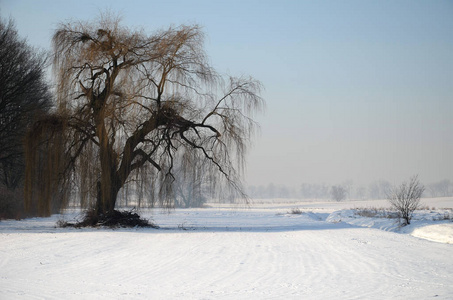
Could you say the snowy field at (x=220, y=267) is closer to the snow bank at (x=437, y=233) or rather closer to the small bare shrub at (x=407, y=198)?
the snow bank at (x=437, y=233)

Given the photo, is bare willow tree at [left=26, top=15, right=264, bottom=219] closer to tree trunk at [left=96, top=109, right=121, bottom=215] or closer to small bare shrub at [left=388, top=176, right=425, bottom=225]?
tree trunk at [left=96, top=109, right=121, bottom=215]

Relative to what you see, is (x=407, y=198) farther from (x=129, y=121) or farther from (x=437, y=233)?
(x=129, y=121)

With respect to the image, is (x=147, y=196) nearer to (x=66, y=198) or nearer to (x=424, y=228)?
(x=66, y=198)

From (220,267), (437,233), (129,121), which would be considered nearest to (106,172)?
(129,121)

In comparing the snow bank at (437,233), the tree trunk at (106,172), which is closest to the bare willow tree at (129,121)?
the tree trunk at (106,172)

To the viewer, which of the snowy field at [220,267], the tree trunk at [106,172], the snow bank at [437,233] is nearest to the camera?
the snowy field at [220,267]

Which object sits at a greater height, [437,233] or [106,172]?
[106,172]

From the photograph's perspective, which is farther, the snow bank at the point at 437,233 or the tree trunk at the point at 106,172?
the tree trunk at the point at 106,172

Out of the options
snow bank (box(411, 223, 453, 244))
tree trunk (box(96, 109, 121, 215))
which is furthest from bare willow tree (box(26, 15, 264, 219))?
snow bank (box(411, 223, 453, 244))

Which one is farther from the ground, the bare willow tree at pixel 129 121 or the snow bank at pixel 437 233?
the bare willow tree at pixel 129 121

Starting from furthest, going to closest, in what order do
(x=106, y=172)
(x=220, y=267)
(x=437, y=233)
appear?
(x=106, y=172)
(x=437, y=233)
(x=220, y=267)

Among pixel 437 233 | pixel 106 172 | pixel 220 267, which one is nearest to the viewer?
pixel 220 267

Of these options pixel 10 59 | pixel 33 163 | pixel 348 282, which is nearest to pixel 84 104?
pixel 33 163

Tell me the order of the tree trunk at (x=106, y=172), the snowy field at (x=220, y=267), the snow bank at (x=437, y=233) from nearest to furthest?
the snowy field at (x=220, y=267) → the snow bank at (x=437, y=233) → the tree trunk at (x=106, y=172)
